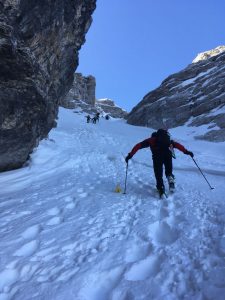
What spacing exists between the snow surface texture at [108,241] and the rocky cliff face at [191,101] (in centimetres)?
2098

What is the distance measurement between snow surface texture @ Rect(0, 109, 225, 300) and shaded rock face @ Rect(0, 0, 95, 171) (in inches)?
93.8

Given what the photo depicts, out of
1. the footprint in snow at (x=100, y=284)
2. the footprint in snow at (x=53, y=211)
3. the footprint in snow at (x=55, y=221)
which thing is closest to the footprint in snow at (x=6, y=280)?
the footprint in snow at (x=100, y=284)

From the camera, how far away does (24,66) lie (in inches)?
460

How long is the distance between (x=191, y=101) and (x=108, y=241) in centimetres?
4358

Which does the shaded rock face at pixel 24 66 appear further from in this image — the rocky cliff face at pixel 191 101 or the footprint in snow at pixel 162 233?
the rocky cliff face at pixel 191 101

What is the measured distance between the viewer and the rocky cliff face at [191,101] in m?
37.9

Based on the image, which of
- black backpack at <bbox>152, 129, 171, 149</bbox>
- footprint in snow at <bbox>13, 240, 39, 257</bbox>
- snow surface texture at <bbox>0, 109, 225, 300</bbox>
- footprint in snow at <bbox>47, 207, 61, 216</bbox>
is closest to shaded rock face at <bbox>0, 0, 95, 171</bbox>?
snow surface texture at <bbox>0, 109, 225, 300</bbox>

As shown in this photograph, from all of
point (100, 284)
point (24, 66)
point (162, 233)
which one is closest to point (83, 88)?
point (24, 66)

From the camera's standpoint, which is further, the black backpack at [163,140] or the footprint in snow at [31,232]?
the black backpack at [163,140]

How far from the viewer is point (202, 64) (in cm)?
5966

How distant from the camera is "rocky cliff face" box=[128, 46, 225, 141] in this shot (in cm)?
3786

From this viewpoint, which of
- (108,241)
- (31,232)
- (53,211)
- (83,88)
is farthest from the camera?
(83,88)

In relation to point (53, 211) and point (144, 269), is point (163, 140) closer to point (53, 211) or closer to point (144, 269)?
point (53, 211)

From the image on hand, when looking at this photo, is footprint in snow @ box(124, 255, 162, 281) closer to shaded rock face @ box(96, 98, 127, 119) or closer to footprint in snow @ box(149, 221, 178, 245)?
footprint in snow @ box(149, 221, 178, 245)
